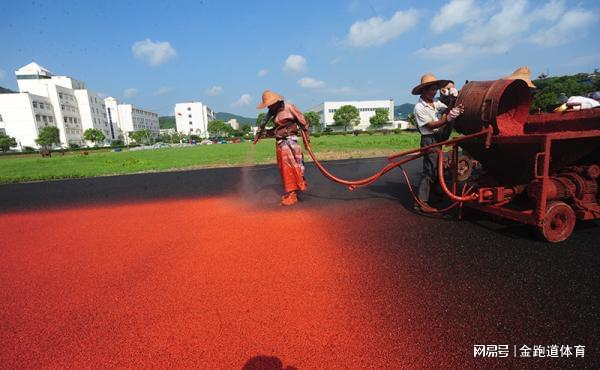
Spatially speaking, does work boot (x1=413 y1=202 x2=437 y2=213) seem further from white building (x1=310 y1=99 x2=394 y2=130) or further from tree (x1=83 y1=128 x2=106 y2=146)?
Result: white building (x1=310 y1=99 x2=394 y2=130)

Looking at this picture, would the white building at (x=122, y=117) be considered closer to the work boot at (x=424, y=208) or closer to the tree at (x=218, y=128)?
the tree at (x=218, y=128)

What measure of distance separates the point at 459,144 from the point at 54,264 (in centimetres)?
571

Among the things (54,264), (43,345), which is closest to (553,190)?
(43,345)

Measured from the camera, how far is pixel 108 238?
4.68m

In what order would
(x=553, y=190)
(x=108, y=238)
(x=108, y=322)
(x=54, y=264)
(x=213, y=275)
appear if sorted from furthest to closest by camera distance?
1. (x=108, y=238)
2. (x=54, y=264)
3. (x=553, y=190)
4. (x=213, y=275)
5. (x=108, y=322)

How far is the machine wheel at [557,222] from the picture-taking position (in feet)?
11.0

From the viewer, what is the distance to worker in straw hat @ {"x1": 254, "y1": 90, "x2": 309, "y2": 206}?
576cm

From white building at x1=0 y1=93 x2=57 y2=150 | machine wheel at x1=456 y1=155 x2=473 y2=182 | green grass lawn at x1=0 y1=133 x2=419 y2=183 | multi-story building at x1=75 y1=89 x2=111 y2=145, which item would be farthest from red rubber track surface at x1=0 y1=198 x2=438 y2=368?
multi-story building at x1=75 y1=89 x2=111 y2=145

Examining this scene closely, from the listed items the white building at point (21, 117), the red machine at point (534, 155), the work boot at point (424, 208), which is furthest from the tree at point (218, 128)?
the red machine at point (534, 155)

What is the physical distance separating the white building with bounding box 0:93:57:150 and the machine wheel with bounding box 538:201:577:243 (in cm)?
10062

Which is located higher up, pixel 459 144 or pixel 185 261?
pixel 459 144

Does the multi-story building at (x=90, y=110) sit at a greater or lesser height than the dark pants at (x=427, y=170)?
greater

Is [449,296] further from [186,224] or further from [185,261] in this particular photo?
[186,224]

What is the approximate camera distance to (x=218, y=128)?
137 meters
